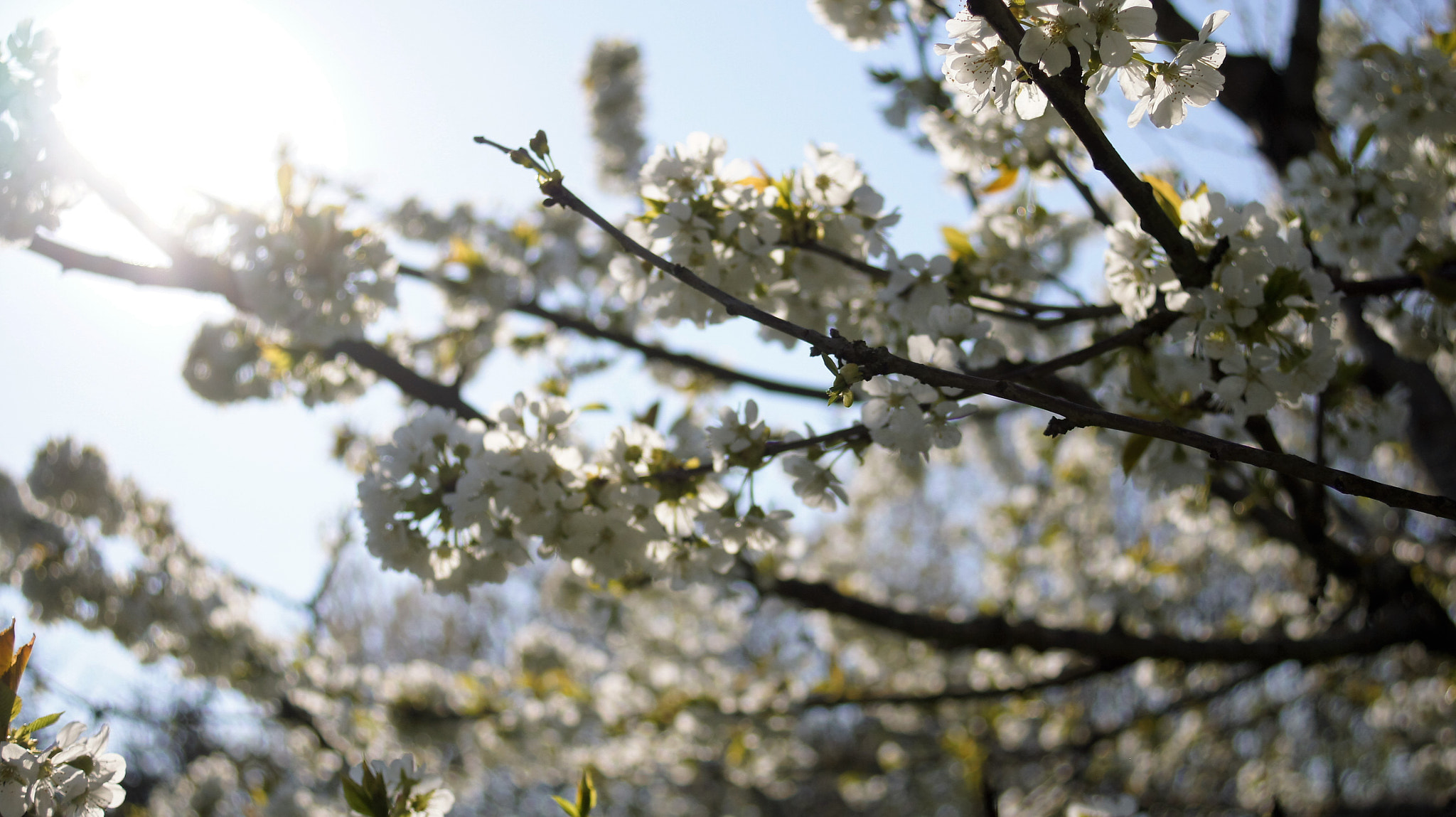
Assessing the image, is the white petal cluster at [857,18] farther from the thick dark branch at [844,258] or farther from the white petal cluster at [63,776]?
the white petal cluster at [63,776]

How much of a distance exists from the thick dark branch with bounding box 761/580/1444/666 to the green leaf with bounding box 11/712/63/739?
6.71 feet

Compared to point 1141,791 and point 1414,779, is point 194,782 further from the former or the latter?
point 1414,779

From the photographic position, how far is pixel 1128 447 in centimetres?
175

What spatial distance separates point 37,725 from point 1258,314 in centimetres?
220

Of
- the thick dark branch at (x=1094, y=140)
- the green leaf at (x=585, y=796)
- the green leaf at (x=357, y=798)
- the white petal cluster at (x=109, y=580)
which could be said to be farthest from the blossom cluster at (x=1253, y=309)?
the white petal cluster at (x=109, y=580)

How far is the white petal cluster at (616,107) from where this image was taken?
7375mm

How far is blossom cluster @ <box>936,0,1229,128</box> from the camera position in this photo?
3.51 ft

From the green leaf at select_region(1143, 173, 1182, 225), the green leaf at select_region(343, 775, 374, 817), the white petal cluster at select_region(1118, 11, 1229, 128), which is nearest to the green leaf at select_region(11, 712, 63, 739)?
the green leaf at select_region(343, 775, 374, 817)

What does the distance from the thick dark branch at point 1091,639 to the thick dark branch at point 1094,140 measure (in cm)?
188

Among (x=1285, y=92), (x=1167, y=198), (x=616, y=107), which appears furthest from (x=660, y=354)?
(x=616, y=107)

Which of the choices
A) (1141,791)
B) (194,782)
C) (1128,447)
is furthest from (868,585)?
(1128,447)

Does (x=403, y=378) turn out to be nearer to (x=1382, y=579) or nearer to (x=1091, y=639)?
(x=1091, y=639)

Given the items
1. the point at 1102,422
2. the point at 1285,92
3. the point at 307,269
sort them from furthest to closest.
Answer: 1. the point at 1285,92
2. the point at 307,269
3. the point at 1102,422

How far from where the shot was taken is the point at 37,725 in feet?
3.98
